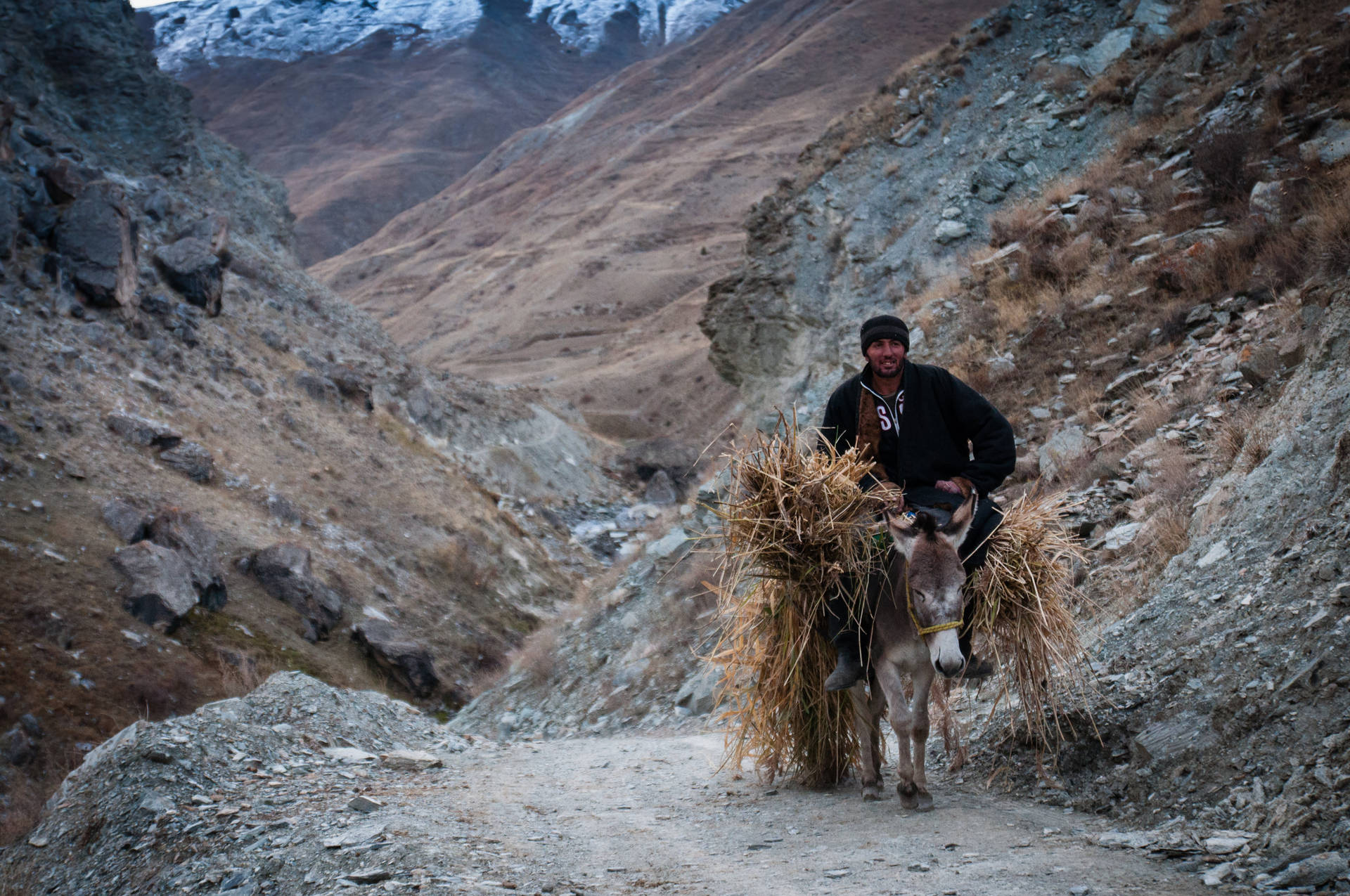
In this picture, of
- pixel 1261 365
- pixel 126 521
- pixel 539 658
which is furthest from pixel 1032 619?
pixel 126 521

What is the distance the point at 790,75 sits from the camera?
92.1 meters

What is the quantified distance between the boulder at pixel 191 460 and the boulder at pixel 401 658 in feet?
16.1

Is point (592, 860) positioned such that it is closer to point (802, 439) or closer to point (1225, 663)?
point (802, 439)

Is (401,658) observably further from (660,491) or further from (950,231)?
(660,491)

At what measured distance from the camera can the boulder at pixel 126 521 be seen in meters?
16.4

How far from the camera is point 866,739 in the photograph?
566cm

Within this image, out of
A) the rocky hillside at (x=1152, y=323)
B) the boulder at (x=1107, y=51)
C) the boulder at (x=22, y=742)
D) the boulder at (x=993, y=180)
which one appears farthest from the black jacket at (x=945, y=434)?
the boulder at (x=1107, y=51)

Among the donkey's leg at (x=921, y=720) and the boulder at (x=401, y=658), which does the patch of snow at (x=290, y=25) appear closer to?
the boulder at (x=401, y=658)

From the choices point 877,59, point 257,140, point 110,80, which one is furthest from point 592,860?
point 257,140

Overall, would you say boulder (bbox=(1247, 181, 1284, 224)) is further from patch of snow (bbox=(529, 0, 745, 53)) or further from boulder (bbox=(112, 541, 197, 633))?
patch of snow (bbox=(529, 0, 745, 53))

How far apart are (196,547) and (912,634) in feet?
51.3

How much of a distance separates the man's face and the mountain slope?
3513 cm

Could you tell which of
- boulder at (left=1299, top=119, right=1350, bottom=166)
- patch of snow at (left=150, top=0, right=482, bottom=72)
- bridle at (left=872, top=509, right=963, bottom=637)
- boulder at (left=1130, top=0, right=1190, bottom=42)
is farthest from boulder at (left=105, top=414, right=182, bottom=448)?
patch of snow at (left=150, top=0, right=482, bottom=72)

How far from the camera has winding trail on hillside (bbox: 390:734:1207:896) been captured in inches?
154
